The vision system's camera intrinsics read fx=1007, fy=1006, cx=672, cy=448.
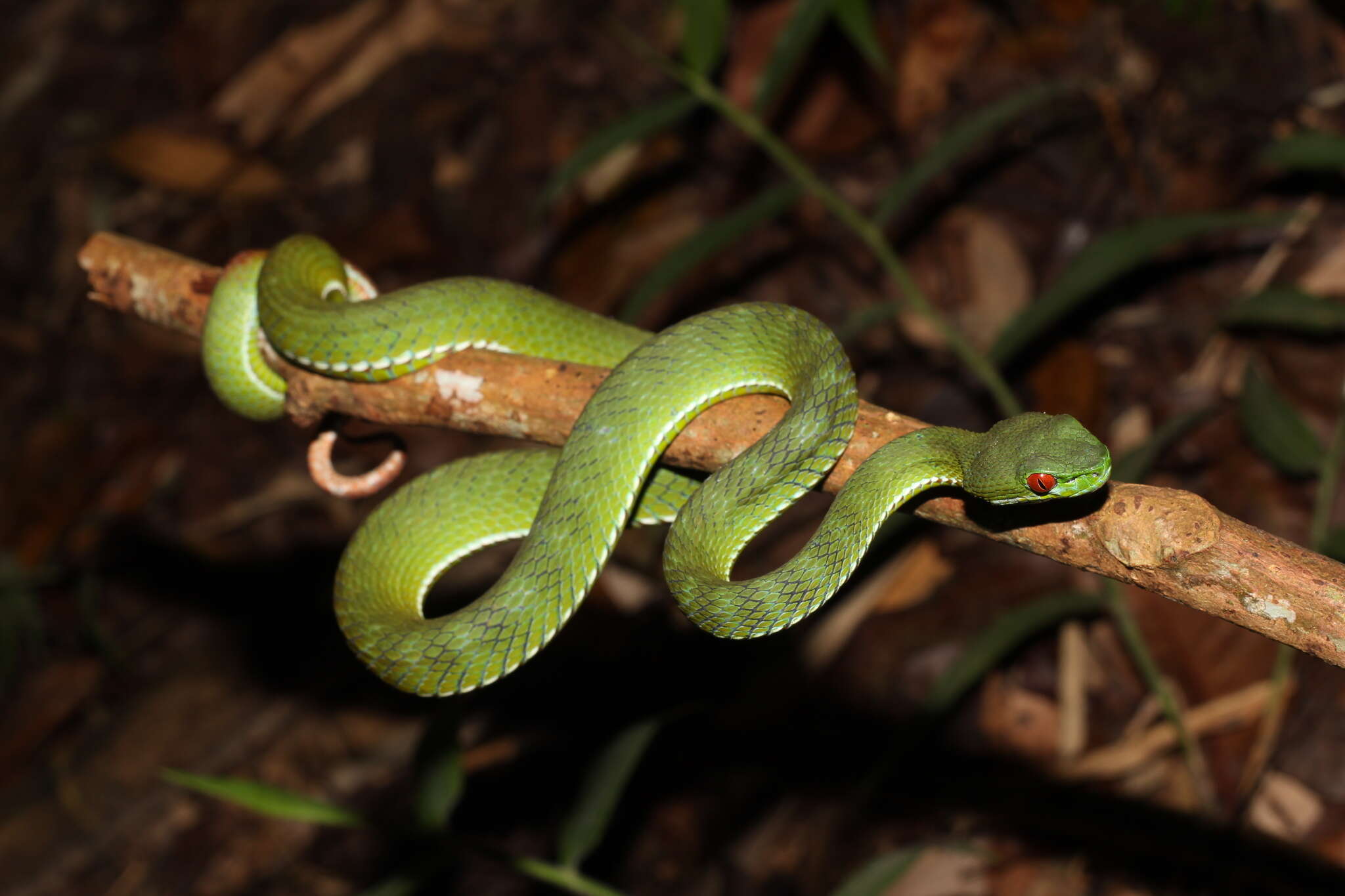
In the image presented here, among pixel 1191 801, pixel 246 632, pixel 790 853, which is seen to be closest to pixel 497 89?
pixel 246 632

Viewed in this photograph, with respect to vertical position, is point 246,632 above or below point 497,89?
below

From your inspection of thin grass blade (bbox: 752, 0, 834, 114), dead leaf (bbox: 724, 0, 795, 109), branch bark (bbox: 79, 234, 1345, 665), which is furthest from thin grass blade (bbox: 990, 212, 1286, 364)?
dead leaf (bbox: 724, 0, 795, 109)

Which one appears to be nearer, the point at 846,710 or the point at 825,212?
the point at 846,710

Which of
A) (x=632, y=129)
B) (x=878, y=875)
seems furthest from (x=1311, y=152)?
(x=878, y=875)

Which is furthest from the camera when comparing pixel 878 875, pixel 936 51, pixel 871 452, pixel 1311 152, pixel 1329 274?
pixel 936 51

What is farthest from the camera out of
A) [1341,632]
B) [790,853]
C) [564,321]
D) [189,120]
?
[189,120]

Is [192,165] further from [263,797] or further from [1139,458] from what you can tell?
[1139,458]

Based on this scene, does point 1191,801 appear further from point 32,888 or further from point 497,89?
point 497,89
